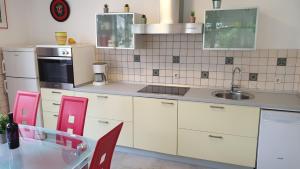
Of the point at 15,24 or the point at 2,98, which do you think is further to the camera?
the point at 15,24

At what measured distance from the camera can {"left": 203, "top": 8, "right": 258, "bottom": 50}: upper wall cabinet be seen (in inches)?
101

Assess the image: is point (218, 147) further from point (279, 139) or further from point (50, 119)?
point (50, 119)

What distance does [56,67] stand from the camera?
3.18m

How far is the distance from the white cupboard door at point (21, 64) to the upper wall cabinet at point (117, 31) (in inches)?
35.6

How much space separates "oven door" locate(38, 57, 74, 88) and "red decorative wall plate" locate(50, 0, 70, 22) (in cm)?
78

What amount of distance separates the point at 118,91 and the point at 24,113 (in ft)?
3.37

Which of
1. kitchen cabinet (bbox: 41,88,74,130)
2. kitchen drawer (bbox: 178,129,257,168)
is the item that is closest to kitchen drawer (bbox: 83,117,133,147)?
kitchen cabinet (bbox: 41,88,74,130)

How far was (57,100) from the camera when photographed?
10.6ft

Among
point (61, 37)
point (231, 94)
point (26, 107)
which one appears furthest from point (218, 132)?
point (61, 37)

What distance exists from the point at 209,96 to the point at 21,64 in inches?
97.0

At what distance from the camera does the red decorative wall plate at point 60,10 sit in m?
3.56

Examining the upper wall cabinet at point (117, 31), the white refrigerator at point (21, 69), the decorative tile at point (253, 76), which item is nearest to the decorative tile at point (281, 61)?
the decorative tile at point (253, 76)

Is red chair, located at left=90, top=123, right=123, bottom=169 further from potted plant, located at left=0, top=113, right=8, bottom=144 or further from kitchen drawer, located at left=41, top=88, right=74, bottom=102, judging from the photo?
kitchen drawer, located at left=41, top=88, right=74, bottom=102

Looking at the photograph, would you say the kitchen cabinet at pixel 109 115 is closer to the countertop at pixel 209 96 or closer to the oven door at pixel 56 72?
the countertop at pixel 209 96
